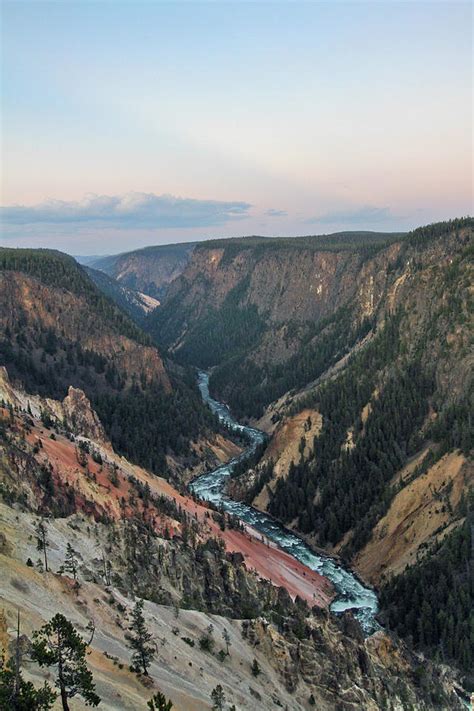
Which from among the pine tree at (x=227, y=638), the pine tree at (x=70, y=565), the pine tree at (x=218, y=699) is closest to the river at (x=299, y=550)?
the pine tree at (x=227, y=638)

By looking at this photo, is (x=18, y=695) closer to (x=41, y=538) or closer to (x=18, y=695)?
(x=18, y=695)

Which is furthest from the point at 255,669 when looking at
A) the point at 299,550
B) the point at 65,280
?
the point at 65,280

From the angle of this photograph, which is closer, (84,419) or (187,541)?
(187,541)

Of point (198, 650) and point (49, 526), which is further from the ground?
point (49, 526)

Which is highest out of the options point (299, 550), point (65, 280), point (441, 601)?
point (65, 280)

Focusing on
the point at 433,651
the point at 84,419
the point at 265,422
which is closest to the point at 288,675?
the point at 433,651

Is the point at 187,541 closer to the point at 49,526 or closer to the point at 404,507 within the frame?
the point at 49,526
